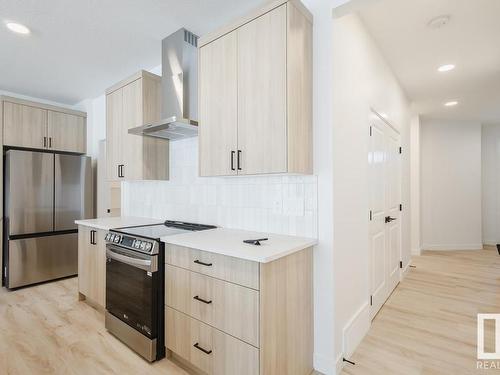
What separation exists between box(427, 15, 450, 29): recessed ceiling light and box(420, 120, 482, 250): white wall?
153 inches

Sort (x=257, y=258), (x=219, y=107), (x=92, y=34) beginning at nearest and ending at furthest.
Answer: (x=257, y=258), (x=219, y=107), (x=92, y=34)

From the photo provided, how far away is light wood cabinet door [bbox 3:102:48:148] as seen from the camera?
3635 millimetres

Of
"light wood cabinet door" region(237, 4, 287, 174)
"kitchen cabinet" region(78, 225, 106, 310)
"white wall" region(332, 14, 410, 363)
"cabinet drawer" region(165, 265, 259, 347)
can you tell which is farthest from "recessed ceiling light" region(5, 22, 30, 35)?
"white wall" region(332, 14, 410, 363)

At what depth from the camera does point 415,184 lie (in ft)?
17.5

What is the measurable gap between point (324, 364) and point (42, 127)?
178 inches

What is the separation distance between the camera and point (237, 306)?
1594 millimetres

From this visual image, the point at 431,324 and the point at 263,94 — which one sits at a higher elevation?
the point at 263,94

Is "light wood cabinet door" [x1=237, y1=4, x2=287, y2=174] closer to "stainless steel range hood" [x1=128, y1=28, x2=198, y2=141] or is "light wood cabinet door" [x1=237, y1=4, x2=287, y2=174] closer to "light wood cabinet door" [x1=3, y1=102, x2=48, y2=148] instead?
"stainless steel range hood" [x1=128, y1=28, x2=198, y2=141]

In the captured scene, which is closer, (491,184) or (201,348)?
(201,348)

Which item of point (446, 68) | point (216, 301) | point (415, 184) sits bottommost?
point (216, 301)

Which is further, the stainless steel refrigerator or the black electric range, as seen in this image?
the stainless steel refrigerator

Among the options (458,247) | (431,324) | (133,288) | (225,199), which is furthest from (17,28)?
(458,247)
